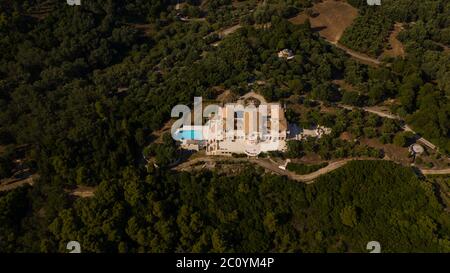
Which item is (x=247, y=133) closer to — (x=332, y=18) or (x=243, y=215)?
(x=243, y=215)

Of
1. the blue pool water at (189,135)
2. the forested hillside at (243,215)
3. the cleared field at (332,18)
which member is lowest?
the forested hillside at (243,215)

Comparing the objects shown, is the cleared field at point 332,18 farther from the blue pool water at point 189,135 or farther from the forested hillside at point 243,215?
the blue pool water at point 189,135

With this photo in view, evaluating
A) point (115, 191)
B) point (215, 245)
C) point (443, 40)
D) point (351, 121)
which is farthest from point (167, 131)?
point (443, 40)

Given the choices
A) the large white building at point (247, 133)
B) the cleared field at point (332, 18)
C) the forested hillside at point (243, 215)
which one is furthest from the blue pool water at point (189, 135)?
the cleared field at point (332, 18)

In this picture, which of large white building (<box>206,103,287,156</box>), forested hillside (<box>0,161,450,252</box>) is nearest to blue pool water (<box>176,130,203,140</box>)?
large white building (<box>206,103,287,156</box>)

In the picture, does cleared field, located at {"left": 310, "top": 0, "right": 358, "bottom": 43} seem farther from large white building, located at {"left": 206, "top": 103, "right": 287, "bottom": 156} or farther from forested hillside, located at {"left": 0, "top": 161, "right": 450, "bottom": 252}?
forested hillside, located at {"left": 0, "top": 161, "right": 450, "bottom": 252}
